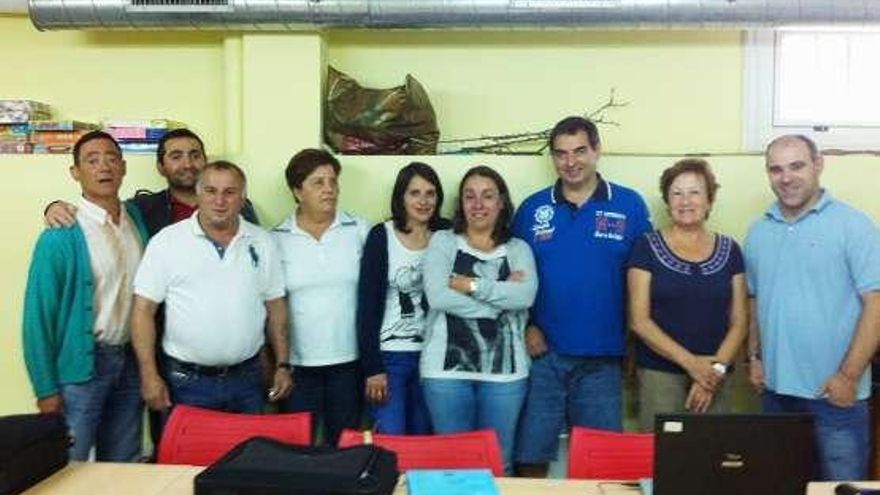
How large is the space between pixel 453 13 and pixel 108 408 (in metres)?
2.05

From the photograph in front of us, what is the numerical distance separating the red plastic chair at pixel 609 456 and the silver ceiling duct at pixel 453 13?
71.7 inches

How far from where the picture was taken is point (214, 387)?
280 centimetres

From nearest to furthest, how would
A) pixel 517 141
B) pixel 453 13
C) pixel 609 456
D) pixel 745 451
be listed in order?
pixel 745 451 → pixel 609 456 → pixel 453 13 → pixel 517 141

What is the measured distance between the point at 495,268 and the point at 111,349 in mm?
1428

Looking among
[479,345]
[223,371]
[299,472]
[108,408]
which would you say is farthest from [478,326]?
[108,408]

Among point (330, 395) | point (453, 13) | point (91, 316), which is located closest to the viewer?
point (91, 316)

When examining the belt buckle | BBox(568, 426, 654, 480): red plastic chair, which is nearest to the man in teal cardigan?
the belt buckle

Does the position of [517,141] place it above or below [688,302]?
above

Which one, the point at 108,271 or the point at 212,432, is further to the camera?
the point at 108,271

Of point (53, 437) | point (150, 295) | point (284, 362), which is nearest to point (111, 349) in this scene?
point (150, 295)

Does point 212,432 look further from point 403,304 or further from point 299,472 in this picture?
point 403,304

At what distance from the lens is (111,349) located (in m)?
2.84

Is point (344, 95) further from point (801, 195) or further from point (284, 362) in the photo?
point (801, 195)

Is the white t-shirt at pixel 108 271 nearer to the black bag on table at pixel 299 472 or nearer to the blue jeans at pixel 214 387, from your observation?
the blue jeans at pixel 214 387
